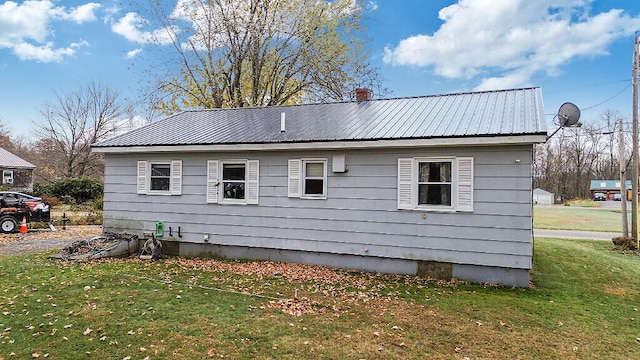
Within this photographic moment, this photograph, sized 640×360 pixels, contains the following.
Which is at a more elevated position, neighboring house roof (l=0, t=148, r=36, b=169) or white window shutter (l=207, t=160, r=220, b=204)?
neighboring house roof (l=0, t=148, r=36, b=169)

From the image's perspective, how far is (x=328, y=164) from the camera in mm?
7898

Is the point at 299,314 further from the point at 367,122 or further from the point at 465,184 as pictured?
the point at 367,122

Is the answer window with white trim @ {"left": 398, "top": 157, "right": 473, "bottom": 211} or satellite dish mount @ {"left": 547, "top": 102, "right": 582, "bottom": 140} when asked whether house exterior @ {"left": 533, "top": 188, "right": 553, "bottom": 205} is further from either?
window with white trim @ {"left": 398, "top": 157, "right": 473, "bottom": 211}

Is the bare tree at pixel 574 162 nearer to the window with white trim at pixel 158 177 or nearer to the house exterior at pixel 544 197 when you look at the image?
the house exterior at pixel 544 197

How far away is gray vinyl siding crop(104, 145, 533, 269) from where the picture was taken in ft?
21.7

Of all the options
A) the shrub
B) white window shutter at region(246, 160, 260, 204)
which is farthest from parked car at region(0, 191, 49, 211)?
white window shutter at region(246, 160, 260, 204)

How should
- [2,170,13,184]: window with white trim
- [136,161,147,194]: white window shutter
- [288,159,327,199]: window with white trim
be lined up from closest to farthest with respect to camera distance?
[288,159,327,199]: window with white trim, [136,161,147,194]: white window shutter, [2,170,13,184]: window with white trim

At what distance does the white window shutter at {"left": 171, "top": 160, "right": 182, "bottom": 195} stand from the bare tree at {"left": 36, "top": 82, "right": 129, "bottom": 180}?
25498 millimetres

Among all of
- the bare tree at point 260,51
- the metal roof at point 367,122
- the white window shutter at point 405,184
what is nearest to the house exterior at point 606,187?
the bare tree at point 260,51

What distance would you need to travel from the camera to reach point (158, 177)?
9289 mm

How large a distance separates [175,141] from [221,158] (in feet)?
4.17

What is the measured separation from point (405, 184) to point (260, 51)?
51.9 feet

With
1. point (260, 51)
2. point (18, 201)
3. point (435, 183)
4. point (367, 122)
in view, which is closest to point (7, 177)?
point (18, 201)

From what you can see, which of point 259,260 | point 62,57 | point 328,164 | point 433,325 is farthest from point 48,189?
point 433,325
